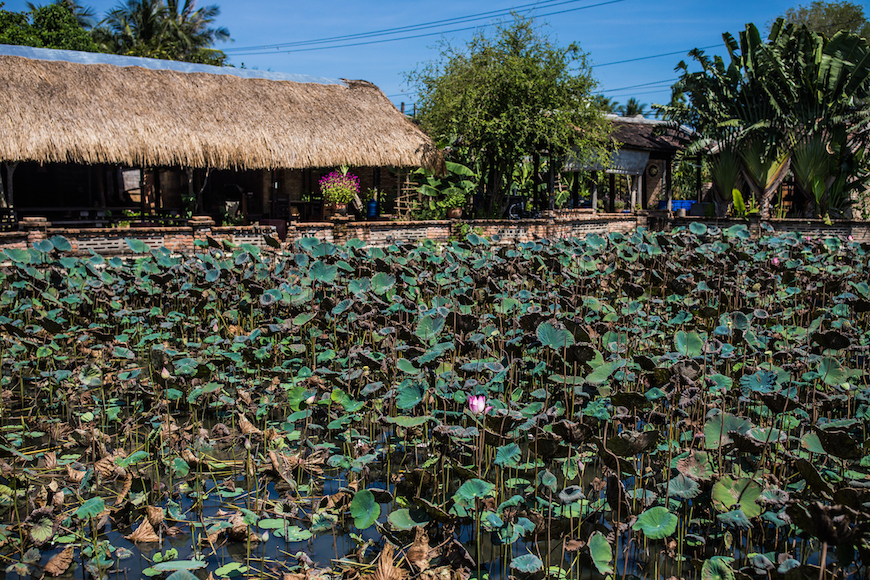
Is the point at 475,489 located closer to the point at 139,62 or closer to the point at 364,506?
the point at 364,506

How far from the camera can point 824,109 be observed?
15.1m

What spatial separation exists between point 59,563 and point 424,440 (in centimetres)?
177

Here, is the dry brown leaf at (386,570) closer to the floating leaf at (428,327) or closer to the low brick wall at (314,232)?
the floating leaf at (428,327)

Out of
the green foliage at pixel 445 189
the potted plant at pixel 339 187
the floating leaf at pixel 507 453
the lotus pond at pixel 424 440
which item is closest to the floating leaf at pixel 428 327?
the lotus pond at pixel 424 440

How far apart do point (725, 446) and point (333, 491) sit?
5.83ft

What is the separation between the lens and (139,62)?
1382cm

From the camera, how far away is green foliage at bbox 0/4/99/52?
21172mm

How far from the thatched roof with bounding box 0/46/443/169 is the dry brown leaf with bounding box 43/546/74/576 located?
396 inches

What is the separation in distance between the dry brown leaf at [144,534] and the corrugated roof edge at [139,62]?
12.6m

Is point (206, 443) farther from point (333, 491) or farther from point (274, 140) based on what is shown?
point (274, 140)

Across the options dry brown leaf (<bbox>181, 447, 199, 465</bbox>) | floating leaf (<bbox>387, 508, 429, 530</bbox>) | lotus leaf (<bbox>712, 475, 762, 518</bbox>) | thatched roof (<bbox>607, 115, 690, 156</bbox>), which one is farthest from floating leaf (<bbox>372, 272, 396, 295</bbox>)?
thatched roof (<bbox>607, 115, 690, 156</bbox>)

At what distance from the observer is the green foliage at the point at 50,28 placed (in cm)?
2117

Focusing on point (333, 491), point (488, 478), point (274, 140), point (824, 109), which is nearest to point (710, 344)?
point (488, 478)

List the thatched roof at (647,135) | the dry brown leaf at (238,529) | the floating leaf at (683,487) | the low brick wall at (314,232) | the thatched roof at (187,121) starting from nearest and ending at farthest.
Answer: the floating leaf at (683,487) → the dry brown leaf at (238,529) → the low brick wall at (314,232) → the thatched roof at (187,121) → the thatched roof at (647,135)
